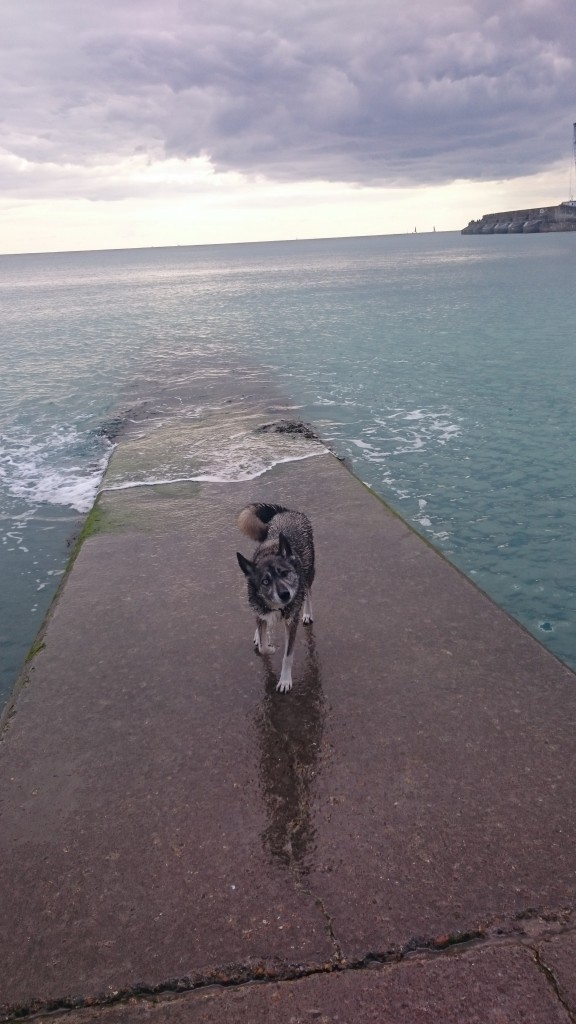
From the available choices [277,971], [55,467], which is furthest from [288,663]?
[55,467]

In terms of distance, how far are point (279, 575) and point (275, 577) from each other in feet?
0.12

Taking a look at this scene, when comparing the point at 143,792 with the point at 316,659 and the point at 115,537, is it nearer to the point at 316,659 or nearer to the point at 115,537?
the point at 316,659

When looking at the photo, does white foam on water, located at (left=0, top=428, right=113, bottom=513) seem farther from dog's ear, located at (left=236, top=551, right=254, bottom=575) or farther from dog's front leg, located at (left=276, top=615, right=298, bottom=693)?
dog's front leg, located at (left=276, top=615, right=298, bottom=693)

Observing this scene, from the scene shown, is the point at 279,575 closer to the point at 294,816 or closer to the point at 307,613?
the point at 307,613

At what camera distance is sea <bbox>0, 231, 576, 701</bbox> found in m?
9.11

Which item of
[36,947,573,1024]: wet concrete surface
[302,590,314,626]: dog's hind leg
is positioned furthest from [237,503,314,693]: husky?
[36,947,573,1024]: wet concrete surface

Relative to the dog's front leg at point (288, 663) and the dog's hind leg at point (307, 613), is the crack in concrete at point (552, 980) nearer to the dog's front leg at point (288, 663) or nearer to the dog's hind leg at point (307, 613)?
the dog's front leg at point (288, 663)

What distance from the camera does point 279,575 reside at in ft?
15.9

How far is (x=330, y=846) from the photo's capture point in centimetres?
358

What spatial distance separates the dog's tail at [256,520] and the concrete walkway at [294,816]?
2.70 ft

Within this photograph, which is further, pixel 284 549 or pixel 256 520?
pixel 256 520

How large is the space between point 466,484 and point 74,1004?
33.5 ft

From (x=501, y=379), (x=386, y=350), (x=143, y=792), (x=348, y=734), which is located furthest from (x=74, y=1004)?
(x=386, y=350)

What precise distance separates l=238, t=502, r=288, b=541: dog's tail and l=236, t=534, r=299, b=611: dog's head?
64 centimetres
